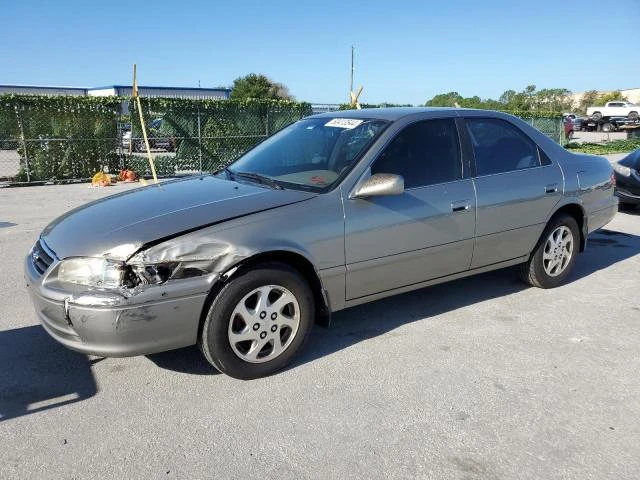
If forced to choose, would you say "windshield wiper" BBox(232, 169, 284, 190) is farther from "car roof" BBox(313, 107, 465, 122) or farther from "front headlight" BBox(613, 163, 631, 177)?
"front headlight" BBox(613, 163, 631, 177)

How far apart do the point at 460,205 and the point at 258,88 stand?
2025 inches

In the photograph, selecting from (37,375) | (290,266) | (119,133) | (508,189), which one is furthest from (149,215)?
(119,133)

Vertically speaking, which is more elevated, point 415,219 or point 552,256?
point 415,219

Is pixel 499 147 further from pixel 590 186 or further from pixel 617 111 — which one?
pixel 617 111

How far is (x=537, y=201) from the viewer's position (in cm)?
479

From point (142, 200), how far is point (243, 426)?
1.72 m

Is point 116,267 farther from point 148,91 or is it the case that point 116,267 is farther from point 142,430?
point 148,91

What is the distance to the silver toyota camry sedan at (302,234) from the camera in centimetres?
308

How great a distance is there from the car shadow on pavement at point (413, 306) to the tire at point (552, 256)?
207 mm

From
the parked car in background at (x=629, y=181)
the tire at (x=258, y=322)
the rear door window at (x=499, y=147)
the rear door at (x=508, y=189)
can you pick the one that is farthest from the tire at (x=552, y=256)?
the parked car in background at (x=629, y=181)

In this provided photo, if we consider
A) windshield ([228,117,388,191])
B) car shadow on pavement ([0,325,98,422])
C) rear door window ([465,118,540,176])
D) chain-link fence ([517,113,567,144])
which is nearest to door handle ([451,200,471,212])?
rear door window ([465,118,540,176])

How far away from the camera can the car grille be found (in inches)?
130

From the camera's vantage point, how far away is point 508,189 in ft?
15.0

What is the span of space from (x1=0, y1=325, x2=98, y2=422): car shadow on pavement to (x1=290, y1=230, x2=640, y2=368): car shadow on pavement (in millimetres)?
1343
